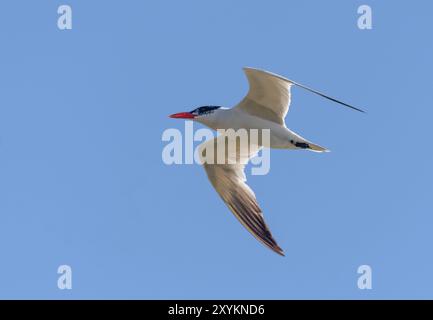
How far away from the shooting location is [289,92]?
53.3 feet

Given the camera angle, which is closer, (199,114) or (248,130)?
(248,130)

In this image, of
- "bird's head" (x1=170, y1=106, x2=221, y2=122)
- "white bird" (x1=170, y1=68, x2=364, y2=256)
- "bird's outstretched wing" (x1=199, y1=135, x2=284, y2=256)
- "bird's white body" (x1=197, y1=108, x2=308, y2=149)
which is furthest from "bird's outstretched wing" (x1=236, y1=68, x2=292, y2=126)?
"bird's outstretched wing" (x1=199, y1=135, x2=284, y2=256)

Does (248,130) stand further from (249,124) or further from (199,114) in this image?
(199,114)

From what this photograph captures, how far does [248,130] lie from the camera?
16578 millimetres

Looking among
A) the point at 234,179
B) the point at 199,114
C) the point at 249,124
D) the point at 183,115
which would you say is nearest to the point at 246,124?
the point at 249,124

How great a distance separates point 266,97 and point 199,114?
1234mm

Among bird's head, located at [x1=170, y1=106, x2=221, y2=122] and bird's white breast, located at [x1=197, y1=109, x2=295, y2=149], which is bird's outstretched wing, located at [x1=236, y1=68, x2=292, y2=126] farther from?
bird's head, located at [x1=170, y1=106, x2=221, y2=122]

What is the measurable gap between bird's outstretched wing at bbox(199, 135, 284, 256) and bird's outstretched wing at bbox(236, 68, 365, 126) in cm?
87

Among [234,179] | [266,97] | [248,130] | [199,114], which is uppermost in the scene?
[266,97]

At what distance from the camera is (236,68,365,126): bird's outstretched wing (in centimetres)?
1584

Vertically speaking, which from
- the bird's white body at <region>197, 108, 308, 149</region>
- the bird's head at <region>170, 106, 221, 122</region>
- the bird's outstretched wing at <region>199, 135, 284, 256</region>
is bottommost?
the bird's outstretched wing at <region>199, 135, 284, 256</region>
